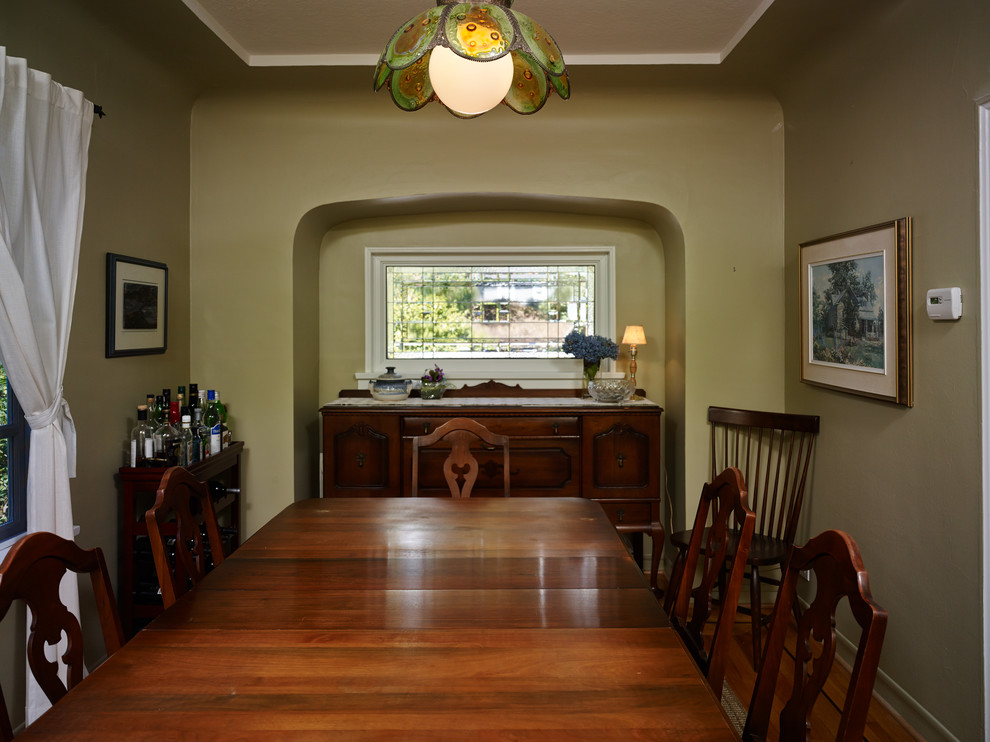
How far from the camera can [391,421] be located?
353cm

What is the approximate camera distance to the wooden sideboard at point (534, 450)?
11.6 feet

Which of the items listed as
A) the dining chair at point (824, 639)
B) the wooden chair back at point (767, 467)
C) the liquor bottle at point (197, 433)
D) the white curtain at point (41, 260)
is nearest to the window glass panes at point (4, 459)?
the white curtain at point (41, 260)

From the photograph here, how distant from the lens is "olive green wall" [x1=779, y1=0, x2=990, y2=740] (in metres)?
2.12

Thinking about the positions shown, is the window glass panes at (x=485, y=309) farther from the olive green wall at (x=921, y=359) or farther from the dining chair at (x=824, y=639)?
the dining chair at (x=824, y=639)

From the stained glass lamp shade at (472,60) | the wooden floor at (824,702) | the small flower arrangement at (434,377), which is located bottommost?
the wooden floor at (824,702)

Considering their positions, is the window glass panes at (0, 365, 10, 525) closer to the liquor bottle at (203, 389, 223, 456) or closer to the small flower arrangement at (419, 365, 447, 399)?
the liquor bottle at (203, 389, 223, 456)

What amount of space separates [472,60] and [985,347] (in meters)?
1.74

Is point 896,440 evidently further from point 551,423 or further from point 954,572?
point 551,423

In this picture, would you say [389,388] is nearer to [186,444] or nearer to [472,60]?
[186,444]

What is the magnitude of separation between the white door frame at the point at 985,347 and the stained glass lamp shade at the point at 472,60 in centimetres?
135

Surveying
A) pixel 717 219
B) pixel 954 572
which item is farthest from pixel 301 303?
pixel 954 572

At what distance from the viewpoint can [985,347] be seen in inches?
80.7

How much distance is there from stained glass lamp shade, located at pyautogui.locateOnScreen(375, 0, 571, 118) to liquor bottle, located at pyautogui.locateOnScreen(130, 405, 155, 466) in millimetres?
1950

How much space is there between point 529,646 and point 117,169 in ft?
8.74
